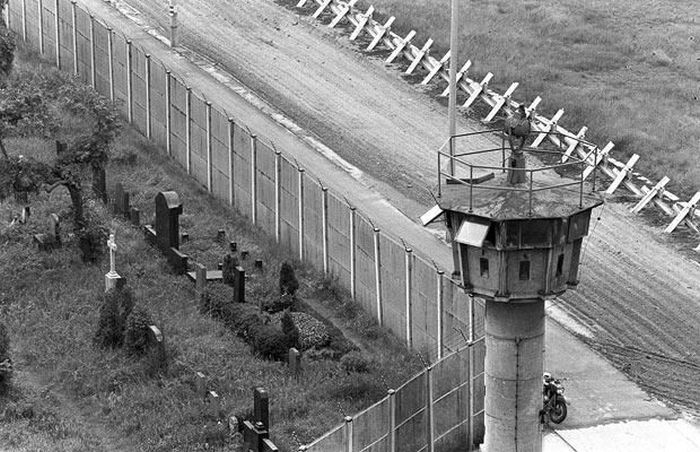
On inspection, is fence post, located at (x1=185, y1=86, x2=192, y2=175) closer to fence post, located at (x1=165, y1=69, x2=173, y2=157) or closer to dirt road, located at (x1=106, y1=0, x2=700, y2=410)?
fence post, located at (x1=165, y1=69, x2=173, y2=157)

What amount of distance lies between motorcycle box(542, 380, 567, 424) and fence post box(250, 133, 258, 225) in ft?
37.6

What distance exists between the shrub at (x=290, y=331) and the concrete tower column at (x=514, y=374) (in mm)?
8846

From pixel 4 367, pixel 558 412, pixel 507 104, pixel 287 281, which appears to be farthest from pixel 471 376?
pixel 507 104

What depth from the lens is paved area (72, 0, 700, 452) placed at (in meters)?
29.1

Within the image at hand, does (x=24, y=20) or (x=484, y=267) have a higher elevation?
(x=484, y=267)

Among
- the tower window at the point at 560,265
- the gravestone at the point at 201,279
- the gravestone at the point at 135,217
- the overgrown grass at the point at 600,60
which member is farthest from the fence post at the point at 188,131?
the tower window at the point at 560,265

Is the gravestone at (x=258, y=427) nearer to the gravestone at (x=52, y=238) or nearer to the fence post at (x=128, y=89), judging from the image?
the gravestone at (x=52, y=238)

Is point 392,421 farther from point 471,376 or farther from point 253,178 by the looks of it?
point 253,178

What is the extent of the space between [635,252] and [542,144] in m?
6.68

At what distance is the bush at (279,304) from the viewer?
33.8 meters

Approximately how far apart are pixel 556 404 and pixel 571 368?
8.95 feet

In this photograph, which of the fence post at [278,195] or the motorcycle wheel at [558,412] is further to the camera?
the fence post at [278,195]

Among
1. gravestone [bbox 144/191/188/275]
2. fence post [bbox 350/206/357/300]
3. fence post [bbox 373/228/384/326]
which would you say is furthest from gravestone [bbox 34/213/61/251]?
fence post [bbox 373/228/384/326]

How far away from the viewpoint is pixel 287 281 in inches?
1345
